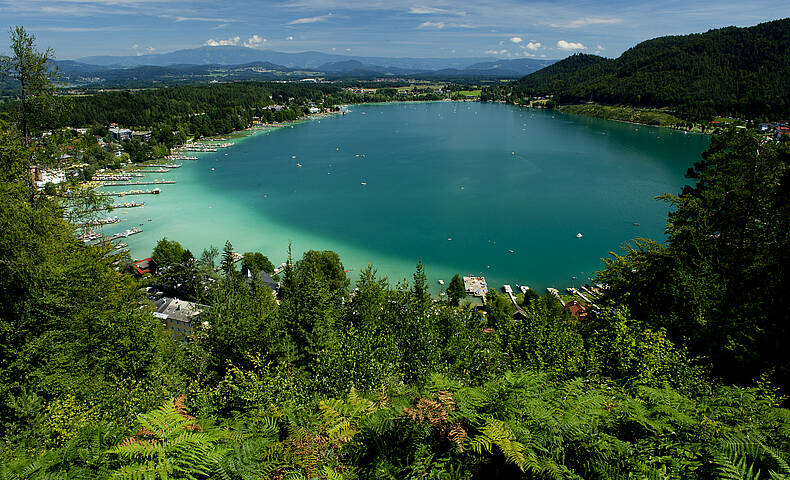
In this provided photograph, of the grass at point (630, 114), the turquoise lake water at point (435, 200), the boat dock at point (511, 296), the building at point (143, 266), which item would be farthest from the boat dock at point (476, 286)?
the grass at point (630, 114)

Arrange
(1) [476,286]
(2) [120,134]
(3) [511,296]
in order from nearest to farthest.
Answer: (3) [511,296] < (1) [476,286] < (2) [120,134]

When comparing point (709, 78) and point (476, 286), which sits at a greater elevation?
point (709, 78)

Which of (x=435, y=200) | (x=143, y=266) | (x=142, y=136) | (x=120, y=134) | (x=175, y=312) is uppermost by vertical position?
(x=120, y=134)

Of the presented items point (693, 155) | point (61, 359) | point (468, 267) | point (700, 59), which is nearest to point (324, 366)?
point (61, 359)

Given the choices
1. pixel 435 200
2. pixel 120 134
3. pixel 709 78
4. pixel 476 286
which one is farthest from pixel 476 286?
pixel 709 78

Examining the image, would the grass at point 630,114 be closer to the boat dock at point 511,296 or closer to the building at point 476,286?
the boat dock at point 511,296

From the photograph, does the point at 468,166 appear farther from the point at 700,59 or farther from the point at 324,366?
the point at 700,59

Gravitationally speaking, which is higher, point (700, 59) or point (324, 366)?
point (700, 59)

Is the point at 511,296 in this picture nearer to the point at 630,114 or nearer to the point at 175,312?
the point at 175,312
